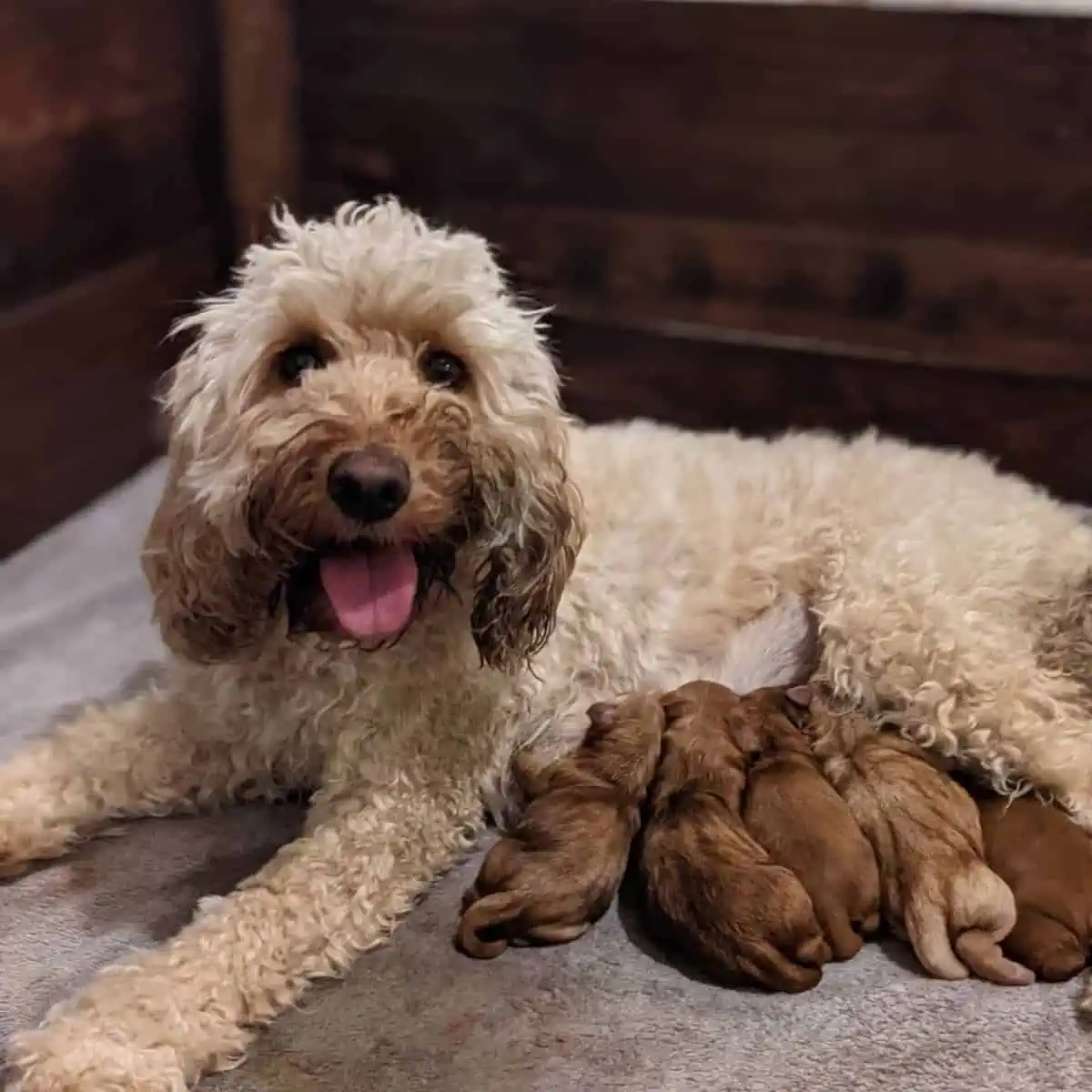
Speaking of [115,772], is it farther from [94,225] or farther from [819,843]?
[94,225]

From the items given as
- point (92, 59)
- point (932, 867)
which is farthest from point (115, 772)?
point (92, 59)

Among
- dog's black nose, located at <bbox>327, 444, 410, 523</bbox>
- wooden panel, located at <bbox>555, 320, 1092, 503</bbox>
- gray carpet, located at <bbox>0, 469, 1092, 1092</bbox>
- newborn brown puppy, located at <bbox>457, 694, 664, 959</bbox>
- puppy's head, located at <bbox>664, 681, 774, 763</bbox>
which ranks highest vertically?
dog's black nose, located at <bbox>327, 444, 410, 523</bbox>

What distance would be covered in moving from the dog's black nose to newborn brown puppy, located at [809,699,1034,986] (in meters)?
0.83

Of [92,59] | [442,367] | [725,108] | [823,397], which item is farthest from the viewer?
[823,397]

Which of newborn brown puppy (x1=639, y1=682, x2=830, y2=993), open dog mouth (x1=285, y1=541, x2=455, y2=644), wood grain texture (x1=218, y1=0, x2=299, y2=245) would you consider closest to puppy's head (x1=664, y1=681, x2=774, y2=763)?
newborn brown puppy (x1=639, y1=682, x2=830, y2=993)

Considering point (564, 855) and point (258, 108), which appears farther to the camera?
point (258, 108)

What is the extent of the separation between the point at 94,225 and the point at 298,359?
1512 mm

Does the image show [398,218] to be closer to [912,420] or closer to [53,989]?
[53,989]

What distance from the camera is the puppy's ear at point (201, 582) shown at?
188cm

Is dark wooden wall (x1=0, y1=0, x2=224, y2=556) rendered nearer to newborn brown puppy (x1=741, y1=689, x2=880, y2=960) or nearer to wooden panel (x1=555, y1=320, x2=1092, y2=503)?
wooden panel (x1=555, y1=320, x2=1092, y2=503)

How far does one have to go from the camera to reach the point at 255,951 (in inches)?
74.0

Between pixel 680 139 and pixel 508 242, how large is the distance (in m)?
0.51

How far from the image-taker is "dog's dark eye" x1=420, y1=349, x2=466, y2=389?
1974 mm

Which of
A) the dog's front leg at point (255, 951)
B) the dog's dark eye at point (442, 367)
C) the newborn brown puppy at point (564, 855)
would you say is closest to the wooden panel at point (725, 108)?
the dog's dark eye at point (442, 367)
